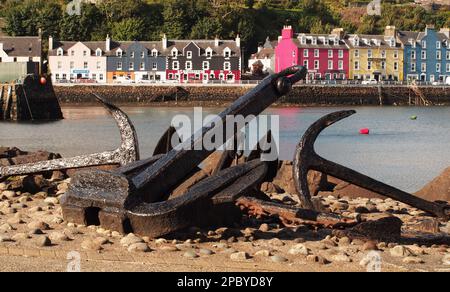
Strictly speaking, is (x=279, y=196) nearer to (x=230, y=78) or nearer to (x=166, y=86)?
(x=166, y=86)

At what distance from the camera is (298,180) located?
1003 cm

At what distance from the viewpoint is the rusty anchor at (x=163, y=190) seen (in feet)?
29.7

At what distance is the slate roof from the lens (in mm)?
79000

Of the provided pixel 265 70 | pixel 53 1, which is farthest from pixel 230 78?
pixel 53 1

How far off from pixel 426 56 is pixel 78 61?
32672mm

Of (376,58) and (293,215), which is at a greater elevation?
(376,58)

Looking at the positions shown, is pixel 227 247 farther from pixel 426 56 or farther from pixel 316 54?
pixel 426 56

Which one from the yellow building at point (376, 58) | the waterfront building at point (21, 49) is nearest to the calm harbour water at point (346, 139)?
the waterfront building at point (21, 49)

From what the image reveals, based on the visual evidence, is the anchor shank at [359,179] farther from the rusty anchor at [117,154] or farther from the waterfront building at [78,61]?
the waterfront building at [78,61]

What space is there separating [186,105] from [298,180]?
62617mm

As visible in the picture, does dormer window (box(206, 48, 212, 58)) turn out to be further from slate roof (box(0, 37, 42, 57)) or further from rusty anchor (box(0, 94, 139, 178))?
rusty anchor (box(0, 94, 139, 178))

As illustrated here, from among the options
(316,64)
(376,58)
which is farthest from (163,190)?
(376,58)

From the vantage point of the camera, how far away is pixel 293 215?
10227 millimetres

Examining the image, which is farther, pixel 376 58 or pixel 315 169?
pixel 376 58
